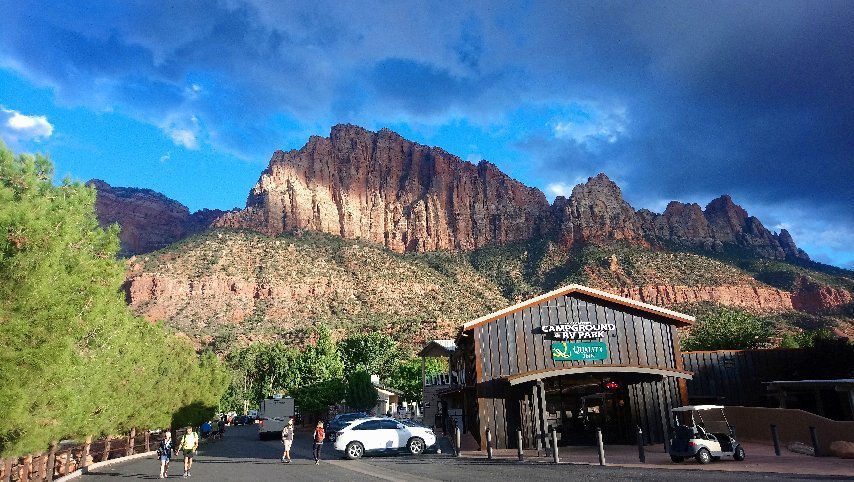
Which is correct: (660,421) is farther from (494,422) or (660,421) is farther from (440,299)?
(440,299)

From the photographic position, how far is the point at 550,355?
25.0 m

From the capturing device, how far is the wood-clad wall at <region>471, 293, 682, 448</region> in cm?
2455

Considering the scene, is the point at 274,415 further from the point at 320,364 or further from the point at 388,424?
the point at 388,424

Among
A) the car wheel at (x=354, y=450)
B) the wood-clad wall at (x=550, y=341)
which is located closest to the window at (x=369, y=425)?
the car wheel at (x=354, y=450)

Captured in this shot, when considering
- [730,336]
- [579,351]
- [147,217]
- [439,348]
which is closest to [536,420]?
[579,351]

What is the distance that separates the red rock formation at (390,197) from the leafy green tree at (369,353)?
62.4m

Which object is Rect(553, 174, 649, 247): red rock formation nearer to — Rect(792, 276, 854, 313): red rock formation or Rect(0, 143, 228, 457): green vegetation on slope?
Rect(792, 276, 854, 313): red rock formation

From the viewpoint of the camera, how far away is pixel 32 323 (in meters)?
11.7

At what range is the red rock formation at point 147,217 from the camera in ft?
572

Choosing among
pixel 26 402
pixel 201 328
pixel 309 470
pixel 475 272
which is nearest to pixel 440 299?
pixel 475 272

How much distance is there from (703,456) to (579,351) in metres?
8.60

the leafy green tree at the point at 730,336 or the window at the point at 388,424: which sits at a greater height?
the leafy green tree at the point at 730,336

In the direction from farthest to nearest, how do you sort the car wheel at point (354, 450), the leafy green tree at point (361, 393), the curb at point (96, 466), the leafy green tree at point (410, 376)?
1. the leafy green tree at point (410, 376)
2. the leafy green tree at point (361, 393)
3. the car wheel at point (354, 450)
4. the curb at point (96, 466)

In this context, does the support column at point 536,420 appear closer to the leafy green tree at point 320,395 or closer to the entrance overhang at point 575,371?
the entrance overhang at point 575,371
